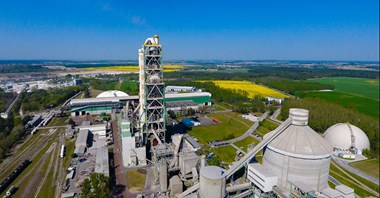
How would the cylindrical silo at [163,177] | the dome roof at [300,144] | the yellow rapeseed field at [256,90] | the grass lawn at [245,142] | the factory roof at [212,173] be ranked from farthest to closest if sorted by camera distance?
the yellow rapeseed field at [256,90], the grass lawn at [245,142], the cylindrical silo at [163,177], the factory roof at [212,173], the dome roof at [300,144]

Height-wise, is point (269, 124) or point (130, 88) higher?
point (130, 88)

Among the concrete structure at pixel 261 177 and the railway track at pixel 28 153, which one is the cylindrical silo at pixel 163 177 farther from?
the railway track at pixel 28 153

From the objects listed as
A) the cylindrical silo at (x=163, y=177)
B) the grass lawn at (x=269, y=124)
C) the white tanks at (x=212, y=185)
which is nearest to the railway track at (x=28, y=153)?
the cylindrical silo at (x=163, y=177)

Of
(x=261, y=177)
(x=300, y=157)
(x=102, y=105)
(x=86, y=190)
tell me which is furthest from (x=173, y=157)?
(x=102, y=105)

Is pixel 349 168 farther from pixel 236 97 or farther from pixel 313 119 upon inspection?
pixel 236 97

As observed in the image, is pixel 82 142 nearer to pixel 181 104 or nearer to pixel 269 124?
pixel 181 104

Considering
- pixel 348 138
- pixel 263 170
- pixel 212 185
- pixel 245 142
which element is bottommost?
pixel 245 142
